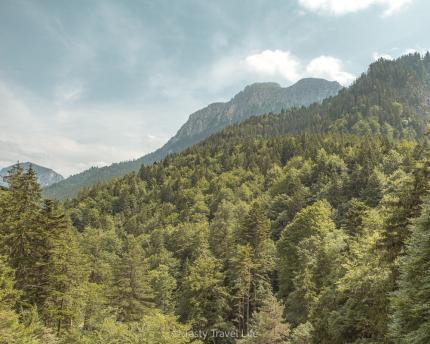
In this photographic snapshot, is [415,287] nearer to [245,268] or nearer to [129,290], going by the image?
[129,290]

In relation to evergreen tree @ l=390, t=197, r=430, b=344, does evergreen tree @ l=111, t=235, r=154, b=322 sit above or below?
below

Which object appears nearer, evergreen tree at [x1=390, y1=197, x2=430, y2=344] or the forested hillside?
evergreen tree at [x1=390, y1=197, x2=430, y2=344]

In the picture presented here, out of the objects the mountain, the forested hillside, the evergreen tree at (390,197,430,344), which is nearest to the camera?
the evergreen tree at (390,197,430,344)

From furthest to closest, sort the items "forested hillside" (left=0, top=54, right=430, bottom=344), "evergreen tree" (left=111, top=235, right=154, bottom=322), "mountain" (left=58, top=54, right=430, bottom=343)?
"evergreen tree" (left=111, top=235, right=154, bottom=322) → "mountain" (left=58, top=54, right=430, bottom=343) → "forested hillside" (left=0, top=54, right=430, bottom=344)

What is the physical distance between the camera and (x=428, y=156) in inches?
851

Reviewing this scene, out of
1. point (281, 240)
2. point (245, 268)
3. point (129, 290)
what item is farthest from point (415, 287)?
point (281, 240)

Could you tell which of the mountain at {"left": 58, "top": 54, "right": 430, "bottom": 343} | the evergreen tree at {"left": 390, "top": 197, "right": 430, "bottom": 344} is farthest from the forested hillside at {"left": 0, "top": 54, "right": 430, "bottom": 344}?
the mountain at {"left": 58, "top": 54, "right": 430, "bottom": 343}

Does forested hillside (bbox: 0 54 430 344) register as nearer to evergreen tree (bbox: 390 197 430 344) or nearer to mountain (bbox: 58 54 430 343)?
evergreen tree (bbox: 390 197 430 344)

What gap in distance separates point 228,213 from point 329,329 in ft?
259

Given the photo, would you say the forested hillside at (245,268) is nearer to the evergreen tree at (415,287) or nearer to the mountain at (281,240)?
the evergreen tree at (415,287)

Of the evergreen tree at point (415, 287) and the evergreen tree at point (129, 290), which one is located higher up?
the evergreen tree at point (415, 287)

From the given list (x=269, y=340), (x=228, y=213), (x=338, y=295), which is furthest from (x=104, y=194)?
(x=338, y=295)

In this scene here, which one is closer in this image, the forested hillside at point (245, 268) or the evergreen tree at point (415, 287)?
the evergreen tree at point (415, 287)

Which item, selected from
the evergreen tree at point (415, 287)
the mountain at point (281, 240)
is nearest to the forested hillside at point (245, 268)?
the evergreen tree at point (415, 287)
